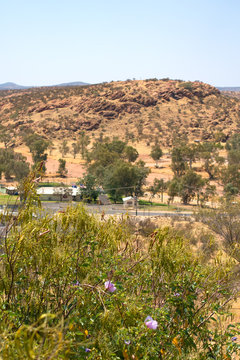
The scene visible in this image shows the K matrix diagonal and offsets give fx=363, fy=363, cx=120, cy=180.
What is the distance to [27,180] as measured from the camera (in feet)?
11.1

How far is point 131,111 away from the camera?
83938 millimetres

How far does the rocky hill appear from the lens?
78000mm

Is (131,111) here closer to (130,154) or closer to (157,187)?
(130,154)

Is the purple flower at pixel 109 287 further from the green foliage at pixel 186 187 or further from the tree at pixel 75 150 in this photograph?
the tree at pixel 75 150

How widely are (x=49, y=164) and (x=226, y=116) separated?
47.9 meters

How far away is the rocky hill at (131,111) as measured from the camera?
256 ft

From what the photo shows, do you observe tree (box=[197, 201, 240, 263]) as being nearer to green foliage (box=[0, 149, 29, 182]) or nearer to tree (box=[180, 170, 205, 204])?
tree (box=[180, 170, 205, 204])

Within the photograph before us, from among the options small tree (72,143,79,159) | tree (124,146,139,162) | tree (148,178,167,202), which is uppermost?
small tree (72,143,79,159)

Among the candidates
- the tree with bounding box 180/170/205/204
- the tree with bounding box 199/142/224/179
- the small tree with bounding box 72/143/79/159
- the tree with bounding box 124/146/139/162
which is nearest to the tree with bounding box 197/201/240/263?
the tree with bounding box 180/170/205/204

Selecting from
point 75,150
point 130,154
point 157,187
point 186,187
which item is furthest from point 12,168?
point 186,187

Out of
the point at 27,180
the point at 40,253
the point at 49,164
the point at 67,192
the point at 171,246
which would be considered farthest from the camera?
the point at 49,164

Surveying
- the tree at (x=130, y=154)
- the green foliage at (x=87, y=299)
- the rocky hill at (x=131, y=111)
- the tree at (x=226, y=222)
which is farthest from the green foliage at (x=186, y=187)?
the green foliage at (x=87, y=299)

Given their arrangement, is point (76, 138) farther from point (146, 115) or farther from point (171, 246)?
point (171, 246)

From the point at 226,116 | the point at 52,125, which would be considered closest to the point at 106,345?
the point at 52,125
